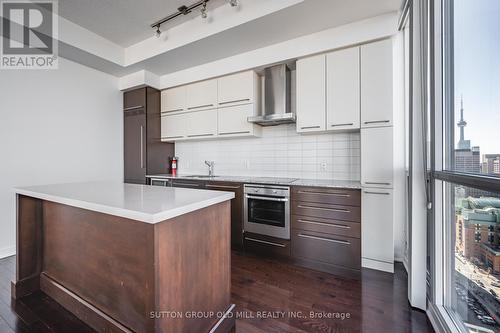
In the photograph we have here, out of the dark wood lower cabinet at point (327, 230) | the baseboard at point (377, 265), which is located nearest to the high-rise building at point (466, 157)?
the dark wood lower cabinet at point (327, 230)

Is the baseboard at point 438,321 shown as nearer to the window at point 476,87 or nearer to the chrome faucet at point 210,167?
the window at point 476,87

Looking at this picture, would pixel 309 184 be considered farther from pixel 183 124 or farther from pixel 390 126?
pixel 183 124

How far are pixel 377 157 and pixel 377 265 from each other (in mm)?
1124

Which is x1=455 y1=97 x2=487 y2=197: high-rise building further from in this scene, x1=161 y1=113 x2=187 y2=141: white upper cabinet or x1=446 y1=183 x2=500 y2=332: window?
x1=161 y1=113 x2=187 y2=141: white upper cabinet

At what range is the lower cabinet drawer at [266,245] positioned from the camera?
2.47m

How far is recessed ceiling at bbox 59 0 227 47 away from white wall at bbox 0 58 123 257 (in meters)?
0.82

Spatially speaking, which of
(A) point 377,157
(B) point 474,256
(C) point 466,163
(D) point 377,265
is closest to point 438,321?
(B) point 474,256

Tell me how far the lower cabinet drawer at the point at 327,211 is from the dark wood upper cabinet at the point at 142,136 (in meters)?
2.64

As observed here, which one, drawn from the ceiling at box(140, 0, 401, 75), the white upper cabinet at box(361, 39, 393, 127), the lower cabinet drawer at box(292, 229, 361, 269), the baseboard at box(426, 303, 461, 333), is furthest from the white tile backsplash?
the baseboard at box(426, 303, 461, 333)

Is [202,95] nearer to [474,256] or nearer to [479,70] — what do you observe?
[479,70]

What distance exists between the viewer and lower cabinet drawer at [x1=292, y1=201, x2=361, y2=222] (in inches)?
84.8

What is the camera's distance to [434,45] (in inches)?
59.6

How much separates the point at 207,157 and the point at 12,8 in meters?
2.85

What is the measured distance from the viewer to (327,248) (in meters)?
2.25
